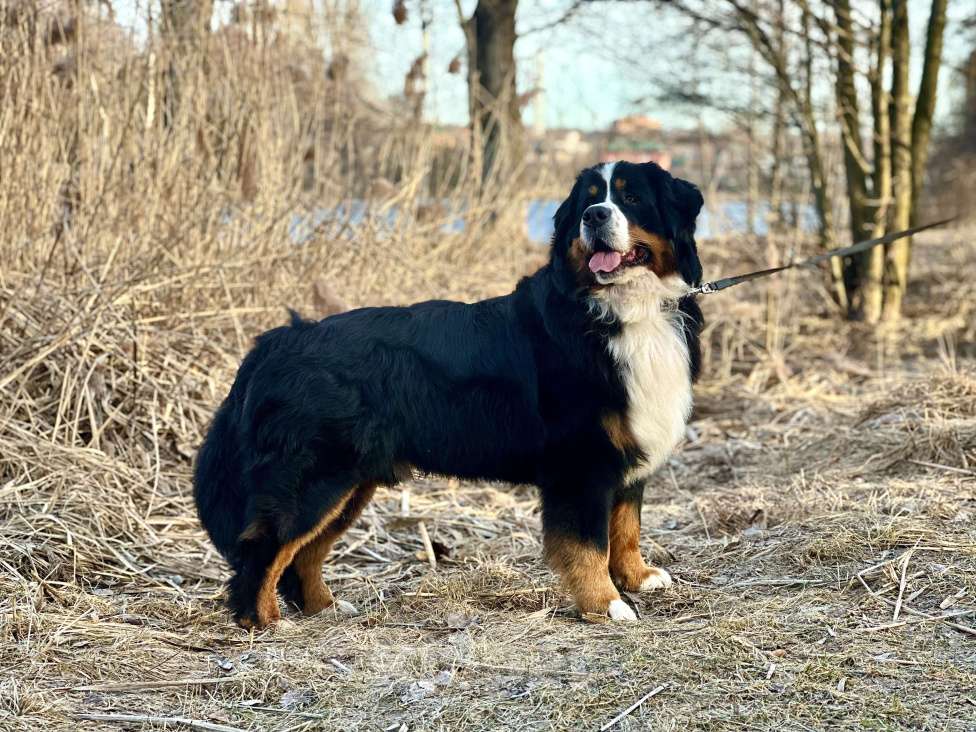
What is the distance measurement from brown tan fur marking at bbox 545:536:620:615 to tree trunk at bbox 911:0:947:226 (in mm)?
7803

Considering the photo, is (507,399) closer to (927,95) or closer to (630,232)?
(630,232)

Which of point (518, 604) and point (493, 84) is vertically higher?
point (493, 84)

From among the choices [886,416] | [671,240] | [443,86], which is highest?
[443,86]

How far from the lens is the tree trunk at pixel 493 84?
31.9 ft

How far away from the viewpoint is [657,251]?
3945 millimetres

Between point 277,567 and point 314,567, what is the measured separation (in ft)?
1.02

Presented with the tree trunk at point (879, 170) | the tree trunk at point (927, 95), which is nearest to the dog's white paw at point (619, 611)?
the tree trunk at point (879, 170)

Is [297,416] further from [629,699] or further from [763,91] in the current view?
[763,91]

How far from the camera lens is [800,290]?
38.3 ft

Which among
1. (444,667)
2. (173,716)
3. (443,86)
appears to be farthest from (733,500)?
(443,86)

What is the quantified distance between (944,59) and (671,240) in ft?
25.7

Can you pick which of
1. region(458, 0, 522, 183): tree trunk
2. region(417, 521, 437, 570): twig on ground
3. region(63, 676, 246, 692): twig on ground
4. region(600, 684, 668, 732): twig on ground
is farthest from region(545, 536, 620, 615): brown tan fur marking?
region(458, 0, 522, 183): tree trunk

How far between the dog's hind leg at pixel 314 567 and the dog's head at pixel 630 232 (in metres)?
1.25

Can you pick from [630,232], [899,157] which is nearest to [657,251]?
[630,232]
